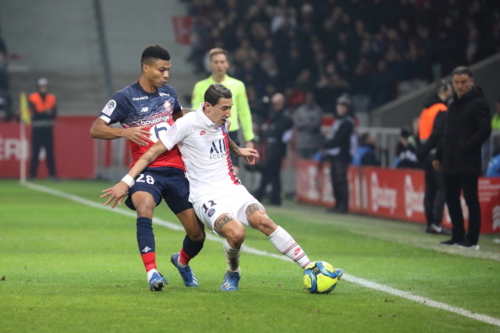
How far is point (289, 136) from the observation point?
745 inches

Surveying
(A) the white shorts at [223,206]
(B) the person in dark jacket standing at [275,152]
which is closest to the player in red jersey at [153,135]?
(A) the white shorts at [223,206]

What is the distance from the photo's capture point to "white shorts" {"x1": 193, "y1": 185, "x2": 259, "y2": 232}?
725 centimetres

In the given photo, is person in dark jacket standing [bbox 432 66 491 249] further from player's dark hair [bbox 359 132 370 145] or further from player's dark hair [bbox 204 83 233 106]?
player's dark hair [bbox 359 132 370 145]

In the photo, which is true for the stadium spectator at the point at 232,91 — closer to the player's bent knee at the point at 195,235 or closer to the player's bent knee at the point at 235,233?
the player's bent knee at the point at 195,235

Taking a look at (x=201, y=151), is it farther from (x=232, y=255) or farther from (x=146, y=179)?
(x=232, y=255)

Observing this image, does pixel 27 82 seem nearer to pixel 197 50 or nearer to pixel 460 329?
pixel 197 50

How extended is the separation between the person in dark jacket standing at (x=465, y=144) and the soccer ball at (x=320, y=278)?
4.33 meters

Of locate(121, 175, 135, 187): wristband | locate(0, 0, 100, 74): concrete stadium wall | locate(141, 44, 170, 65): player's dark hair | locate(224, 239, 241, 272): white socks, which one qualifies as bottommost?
locate(224, 239, 241, 272): white socks

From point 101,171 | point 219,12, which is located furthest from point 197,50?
point 101,171

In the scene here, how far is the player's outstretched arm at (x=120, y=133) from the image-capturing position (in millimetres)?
7512

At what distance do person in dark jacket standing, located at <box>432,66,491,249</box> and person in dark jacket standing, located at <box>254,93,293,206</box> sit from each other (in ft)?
22.1

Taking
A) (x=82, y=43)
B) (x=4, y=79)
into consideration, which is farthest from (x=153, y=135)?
(x=82, y=43)

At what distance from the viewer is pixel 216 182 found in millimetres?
7438

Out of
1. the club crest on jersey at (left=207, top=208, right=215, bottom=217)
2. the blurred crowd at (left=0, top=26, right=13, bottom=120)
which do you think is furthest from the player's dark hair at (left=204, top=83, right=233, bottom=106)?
the blurred crowd at (left=0, top=26, right=13, bottom=120)
